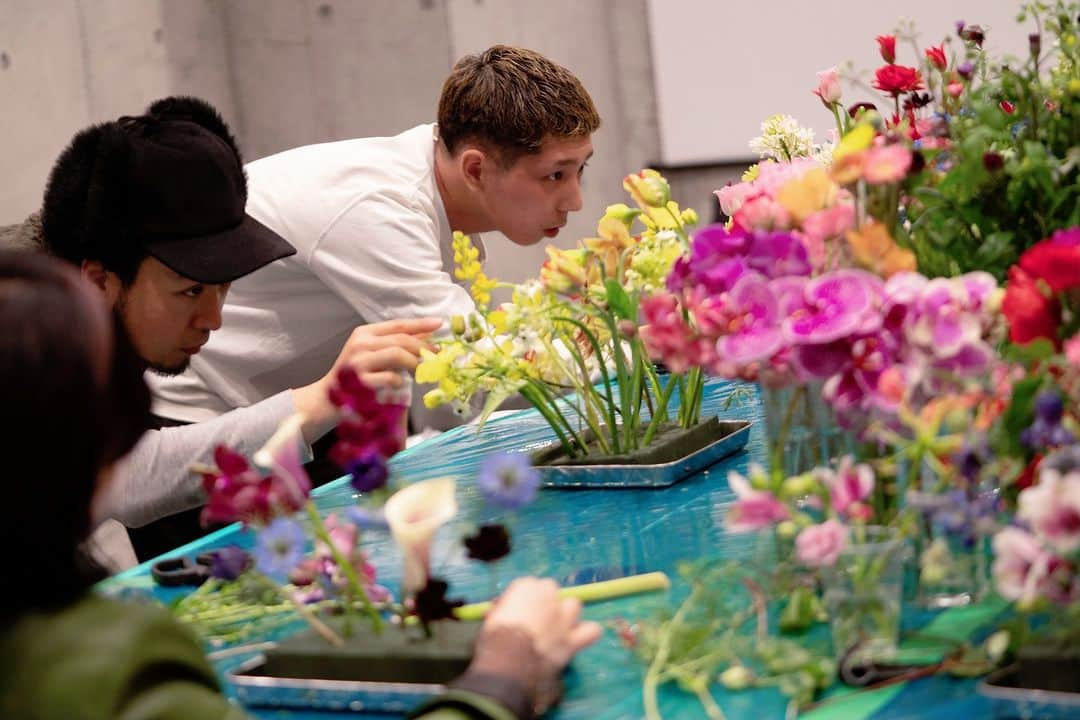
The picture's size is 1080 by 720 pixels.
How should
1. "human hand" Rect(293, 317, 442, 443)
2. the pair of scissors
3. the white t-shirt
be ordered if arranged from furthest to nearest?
the white t-shirt < "human hand" Rect(293, 317, 442, 443) < the pair of scissors

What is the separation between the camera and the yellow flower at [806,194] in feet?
3.32

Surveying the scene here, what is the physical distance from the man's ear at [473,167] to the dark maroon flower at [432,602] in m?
1.63

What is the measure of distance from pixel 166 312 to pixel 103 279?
4.0 inches

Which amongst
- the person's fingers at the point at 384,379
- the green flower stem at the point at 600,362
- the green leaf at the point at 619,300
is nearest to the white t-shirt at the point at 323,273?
the person's fingers at the point at 384,379

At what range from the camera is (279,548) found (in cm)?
86

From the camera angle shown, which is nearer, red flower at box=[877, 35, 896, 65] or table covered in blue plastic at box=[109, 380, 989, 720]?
table covered in blue plastic at box=[109, 380, 989, 720]

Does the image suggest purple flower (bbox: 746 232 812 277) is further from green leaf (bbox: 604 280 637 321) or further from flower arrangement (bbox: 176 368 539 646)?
green leaf (bbox: 604 280 637 321)

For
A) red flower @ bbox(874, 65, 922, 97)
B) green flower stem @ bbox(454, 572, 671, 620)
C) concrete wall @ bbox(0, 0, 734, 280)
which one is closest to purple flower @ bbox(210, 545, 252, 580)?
green flower stem @ bbox(454, 572, 671, 620)

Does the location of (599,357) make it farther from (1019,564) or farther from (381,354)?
(1019,564)

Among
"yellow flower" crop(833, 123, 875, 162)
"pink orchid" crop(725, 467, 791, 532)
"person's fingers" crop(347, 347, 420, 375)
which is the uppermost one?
"yellow flower" crop(833, 123, 875, 162)

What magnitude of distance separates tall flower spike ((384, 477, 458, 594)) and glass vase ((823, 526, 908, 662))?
0.27 metres

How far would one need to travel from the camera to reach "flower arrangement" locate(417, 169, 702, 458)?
1504 millimetres

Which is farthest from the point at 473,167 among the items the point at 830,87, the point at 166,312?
the point at 830,87

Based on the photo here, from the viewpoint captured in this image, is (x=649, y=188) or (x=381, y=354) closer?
(x=649, y=188)
